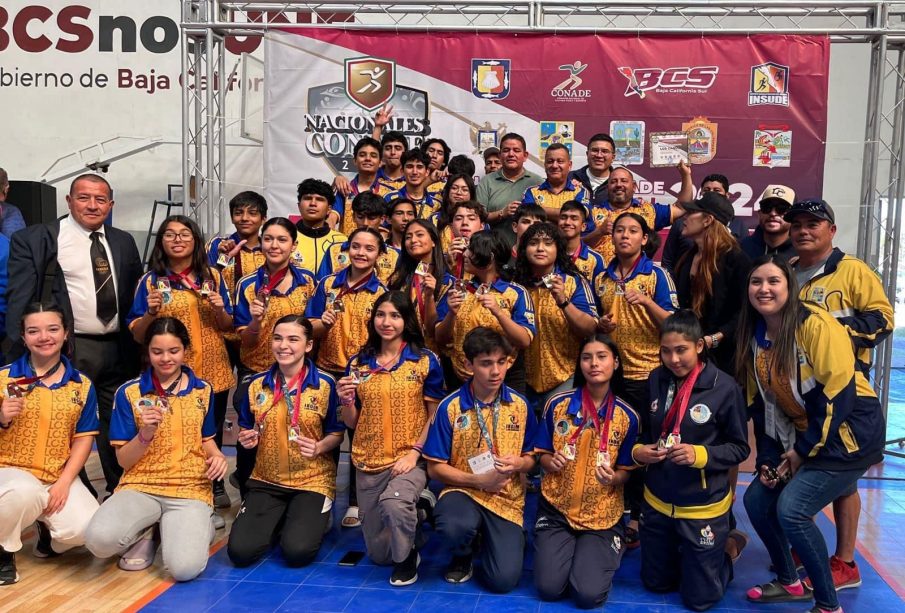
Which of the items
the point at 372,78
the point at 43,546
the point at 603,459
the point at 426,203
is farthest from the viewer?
the point at 372,78

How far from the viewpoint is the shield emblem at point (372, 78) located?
7.10m

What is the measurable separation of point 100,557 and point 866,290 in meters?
4.14

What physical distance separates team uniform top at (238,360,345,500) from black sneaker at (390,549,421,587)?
62cm

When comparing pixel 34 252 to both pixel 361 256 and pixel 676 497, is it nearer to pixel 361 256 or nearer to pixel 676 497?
pixel 361 256

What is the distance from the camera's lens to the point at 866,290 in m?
3.81

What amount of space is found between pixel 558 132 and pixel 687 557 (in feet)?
14.3

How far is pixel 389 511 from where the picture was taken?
12.9 ft

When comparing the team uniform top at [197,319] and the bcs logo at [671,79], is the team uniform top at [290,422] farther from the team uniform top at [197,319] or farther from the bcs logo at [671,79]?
the bcs logo at [671,79]

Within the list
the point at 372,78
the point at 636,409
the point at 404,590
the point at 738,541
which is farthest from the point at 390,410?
the point at 372,78

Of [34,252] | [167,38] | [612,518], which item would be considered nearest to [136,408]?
[34,252]

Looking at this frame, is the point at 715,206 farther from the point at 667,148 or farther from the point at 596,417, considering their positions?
the point at 667,148

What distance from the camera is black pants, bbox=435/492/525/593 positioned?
3.80m

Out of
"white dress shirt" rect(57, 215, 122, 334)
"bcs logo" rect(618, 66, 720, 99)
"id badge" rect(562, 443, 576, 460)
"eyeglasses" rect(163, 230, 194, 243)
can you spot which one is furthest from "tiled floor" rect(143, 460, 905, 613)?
"bcs logo" rect(618, 66, 720, 99)

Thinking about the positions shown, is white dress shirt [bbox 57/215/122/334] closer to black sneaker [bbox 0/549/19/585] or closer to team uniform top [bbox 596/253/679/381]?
→ black sneaker [bbox 0/549/19/585]
